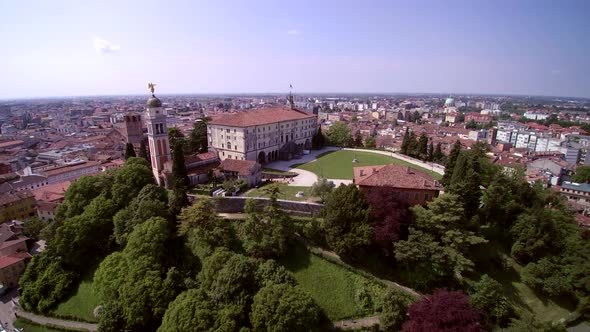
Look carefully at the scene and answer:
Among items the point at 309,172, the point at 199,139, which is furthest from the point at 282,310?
the point at 199,139

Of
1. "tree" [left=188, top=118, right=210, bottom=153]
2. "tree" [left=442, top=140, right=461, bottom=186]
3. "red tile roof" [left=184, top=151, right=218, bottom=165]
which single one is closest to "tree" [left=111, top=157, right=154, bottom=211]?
"red tile roof" [left=184, top=151, right=218, bottom=165]

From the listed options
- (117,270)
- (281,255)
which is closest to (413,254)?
(281,255)

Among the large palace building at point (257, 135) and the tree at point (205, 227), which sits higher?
the large palace building at point (257, 135)

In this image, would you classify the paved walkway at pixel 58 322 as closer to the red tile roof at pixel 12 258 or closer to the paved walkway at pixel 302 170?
the red tile roof at pixel 12 258

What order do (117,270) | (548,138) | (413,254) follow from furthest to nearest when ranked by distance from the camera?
(548,138) → (117,270) → (413,254)

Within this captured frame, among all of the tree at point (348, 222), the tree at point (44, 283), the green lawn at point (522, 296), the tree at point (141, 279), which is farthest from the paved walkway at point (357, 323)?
the tree at point (44, 283)

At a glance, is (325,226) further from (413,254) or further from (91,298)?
(91,298)
